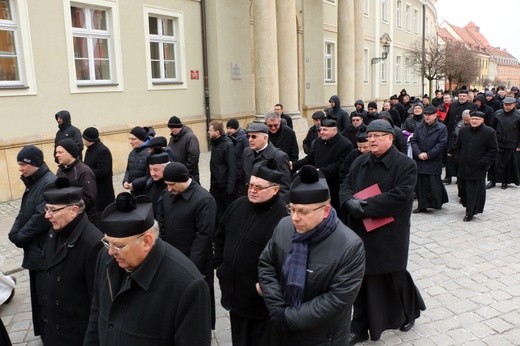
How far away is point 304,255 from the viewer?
298 centimetres

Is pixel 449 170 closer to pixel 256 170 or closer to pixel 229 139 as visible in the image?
pixel 229 139

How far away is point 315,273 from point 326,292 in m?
0.13

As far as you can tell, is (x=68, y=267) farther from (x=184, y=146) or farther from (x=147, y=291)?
(x=184, y=146)

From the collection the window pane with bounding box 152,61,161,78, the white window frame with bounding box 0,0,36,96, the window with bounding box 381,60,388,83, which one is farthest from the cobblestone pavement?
the window with bounding box 381,60,388,83

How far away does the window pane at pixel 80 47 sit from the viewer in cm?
1212

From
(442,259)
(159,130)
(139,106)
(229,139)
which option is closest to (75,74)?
(139,106)

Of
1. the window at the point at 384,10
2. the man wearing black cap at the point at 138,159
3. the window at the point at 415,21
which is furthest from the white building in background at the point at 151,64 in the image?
the window at the point at 415,21

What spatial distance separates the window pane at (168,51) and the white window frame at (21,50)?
15.5 ft

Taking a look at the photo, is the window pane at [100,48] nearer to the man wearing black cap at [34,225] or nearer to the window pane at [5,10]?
the window pane at [5,10]

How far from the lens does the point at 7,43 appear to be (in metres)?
10.6

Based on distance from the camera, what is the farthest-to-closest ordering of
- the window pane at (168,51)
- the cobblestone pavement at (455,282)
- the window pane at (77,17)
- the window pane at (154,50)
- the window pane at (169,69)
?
the window pane at (169,69)
the window pane at (168,51)
the window pane at (154,50)
the window pane at (77,17)
the cobblestone pavement at (455,282)

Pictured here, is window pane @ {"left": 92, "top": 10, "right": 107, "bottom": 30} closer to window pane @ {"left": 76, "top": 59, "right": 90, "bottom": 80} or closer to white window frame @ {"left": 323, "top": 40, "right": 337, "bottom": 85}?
window pane @ {"left": 76, "top": 59, "right": 90, "bottom": 80}

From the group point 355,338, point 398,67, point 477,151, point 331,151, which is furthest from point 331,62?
point 355,338

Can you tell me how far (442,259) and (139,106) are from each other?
9556 mm
